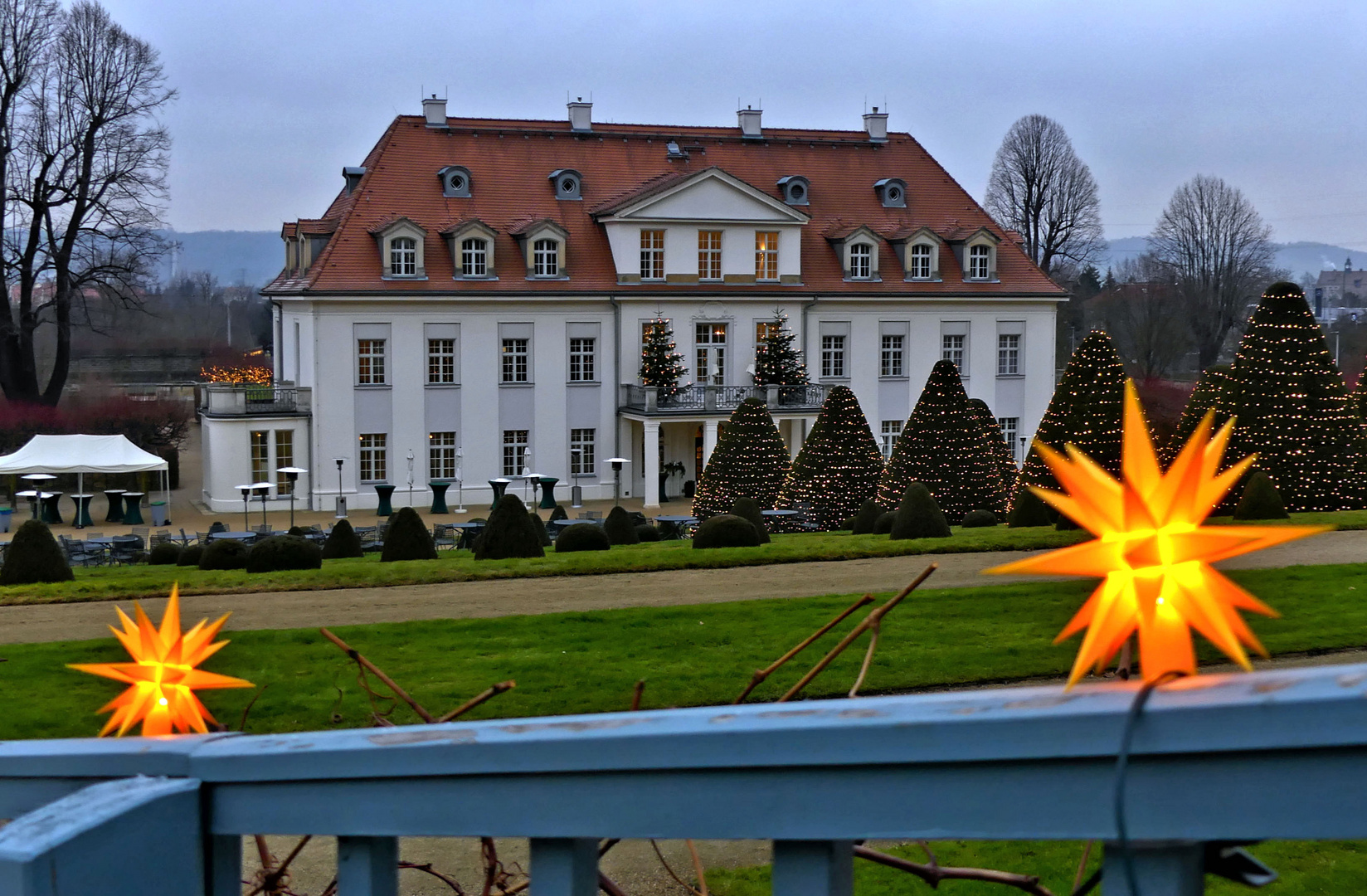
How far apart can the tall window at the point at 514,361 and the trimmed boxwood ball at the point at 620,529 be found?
15179 millimetres

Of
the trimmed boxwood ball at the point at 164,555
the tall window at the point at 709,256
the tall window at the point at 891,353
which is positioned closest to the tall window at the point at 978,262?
the tall window at the point at 891,353

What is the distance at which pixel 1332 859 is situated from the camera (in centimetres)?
621

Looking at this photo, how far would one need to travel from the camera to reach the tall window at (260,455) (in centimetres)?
3497

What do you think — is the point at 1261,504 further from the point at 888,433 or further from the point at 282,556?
the point at 888,433

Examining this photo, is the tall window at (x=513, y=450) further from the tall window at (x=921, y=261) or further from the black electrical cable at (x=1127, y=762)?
the black electrical cable at (x=1127, y=762)

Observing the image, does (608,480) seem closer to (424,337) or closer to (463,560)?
(424,337)

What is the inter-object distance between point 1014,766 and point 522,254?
36.9 m

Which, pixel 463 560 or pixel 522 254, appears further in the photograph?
pixel 522 254

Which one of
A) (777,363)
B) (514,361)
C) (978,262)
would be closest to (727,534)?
(514,361)

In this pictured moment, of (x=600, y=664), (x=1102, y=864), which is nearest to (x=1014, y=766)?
(x=1102, y=864)

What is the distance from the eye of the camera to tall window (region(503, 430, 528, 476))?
122 ft

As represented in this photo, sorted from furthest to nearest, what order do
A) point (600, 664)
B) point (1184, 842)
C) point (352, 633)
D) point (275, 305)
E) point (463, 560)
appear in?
point (275, 305) → point (463, 560) → point (352, 633) → point (600, 664) → point (1184, 842)

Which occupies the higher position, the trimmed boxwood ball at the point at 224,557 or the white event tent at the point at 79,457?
the white event tent at the point at 79,457

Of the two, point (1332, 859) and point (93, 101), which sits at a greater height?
point (93, 101)
